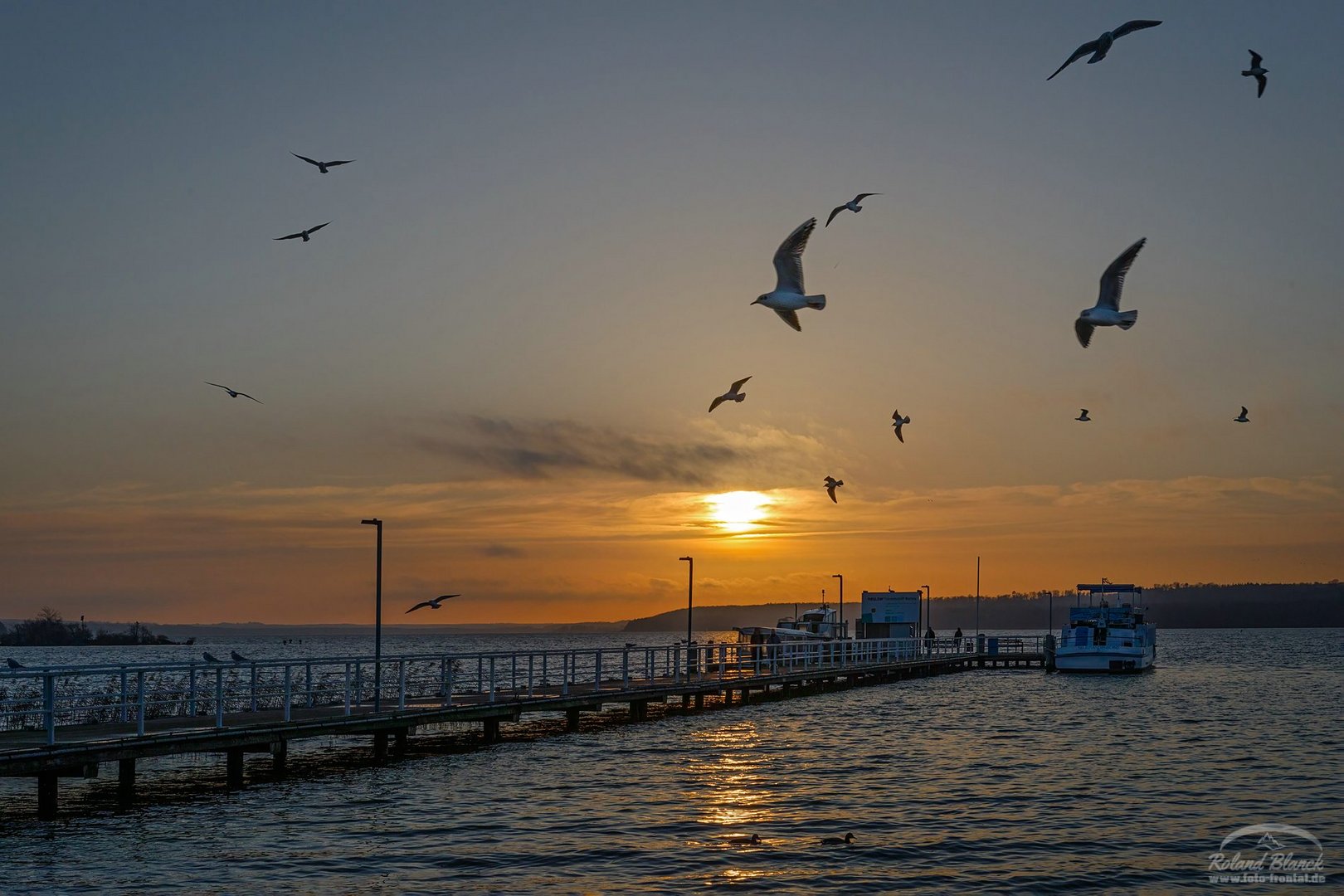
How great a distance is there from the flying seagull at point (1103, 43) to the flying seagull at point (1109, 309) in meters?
3.53

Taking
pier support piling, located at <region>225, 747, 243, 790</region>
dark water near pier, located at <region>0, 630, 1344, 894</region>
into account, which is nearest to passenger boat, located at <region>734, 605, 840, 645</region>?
dark water near pier, located at <region>0, 630, 1344, 894</region>

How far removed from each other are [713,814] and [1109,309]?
1231 centimetres

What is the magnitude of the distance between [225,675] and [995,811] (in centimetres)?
7854

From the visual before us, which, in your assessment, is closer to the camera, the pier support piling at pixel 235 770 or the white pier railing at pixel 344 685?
the white pier railing at pixel 344 685

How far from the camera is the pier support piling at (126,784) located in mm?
27812

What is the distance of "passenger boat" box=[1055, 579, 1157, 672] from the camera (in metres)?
83.6

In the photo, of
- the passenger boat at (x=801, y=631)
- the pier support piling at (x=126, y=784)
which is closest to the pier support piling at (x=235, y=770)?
the pier support piling at (x=126, y=784)

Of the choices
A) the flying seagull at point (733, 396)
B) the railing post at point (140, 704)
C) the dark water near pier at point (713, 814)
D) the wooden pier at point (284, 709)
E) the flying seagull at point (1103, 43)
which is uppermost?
the flying seagull at point (1103, 43)

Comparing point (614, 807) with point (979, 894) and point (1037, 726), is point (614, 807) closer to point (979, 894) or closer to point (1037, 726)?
point (979, 894)

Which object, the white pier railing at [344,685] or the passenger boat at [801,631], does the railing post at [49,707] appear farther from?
the passenger boat at [801,631]

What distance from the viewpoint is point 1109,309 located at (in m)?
25.8

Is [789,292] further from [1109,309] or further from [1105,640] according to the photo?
[1105,640]

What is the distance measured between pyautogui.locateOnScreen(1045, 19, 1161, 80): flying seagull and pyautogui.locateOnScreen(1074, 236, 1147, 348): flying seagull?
3533 millimetres

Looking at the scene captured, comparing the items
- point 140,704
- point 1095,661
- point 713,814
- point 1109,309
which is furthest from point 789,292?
point 1095,661
